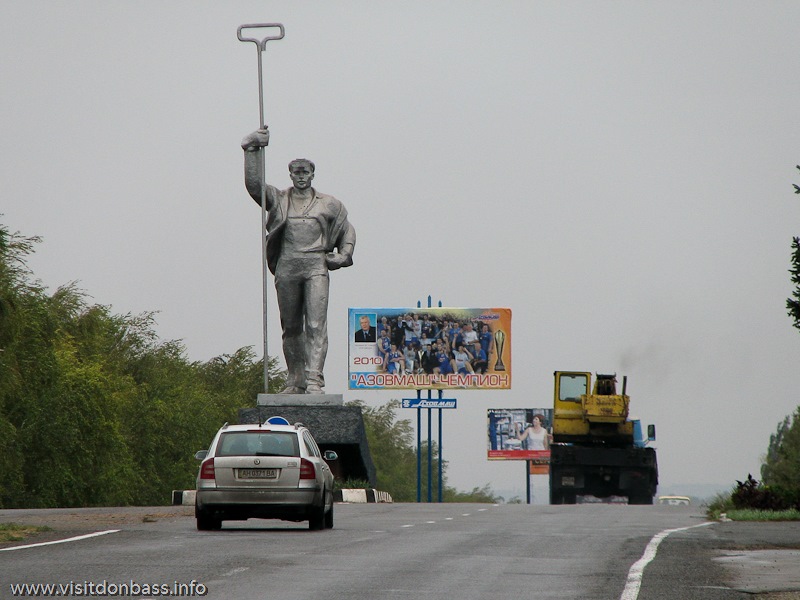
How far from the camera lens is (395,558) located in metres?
15.1

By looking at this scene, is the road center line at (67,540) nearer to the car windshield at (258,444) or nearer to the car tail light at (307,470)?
the car windshield at (258,444)

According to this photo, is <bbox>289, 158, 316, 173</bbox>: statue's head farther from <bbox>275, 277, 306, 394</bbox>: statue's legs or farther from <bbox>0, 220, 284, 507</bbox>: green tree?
<bbox>0, 220, 284, 507</bbox>: green tree

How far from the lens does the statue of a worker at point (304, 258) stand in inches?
1326

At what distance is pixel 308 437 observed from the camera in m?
20.7

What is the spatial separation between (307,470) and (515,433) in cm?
7074

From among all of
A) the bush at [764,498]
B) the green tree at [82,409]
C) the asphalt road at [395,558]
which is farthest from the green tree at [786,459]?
the green tree at [82,409]

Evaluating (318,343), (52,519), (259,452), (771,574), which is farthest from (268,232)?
(771,574)

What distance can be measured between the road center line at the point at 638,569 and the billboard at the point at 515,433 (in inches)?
2721

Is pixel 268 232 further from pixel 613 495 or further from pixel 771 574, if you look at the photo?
pixel 771 574

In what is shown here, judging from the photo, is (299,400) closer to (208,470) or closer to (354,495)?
(354,495)

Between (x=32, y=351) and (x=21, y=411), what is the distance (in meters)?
3.17

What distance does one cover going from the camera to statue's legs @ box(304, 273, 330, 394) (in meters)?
33.8

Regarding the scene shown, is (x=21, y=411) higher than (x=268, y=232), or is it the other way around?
(x=268, y=232)

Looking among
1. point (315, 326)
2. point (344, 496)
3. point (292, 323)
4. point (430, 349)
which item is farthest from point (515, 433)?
point (344, 496)
